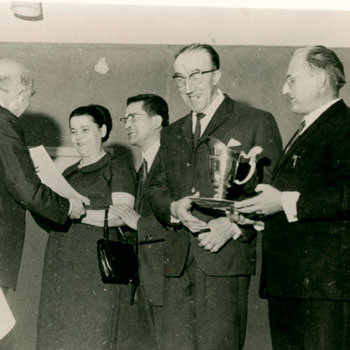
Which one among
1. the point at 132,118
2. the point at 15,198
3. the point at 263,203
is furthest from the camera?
the point at 132,118

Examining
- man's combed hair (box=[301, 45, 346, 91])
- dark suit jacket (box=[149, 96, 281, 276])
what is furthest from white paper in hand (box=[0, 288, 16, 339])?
man's combed hair (box=[301, 45, 346, 91])

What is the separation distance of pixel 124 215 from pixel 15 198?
11.8 inches

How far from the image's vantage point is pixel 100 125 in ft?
5.46

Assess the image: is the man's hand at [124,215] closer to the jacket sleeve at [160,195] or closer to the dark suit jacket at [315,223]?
the jacket sleeve at [160,195]

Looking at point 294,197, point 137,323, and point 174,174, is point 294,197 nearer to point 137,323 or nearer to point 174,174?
point 174,174

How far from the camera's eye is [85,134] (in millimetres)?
1662

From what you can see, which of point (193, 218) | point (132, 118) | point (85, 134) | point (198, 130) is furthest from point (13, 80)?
point (193, 218)

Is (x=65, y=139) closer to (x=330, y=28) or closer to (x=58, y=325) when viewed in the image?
(x=58, y=325)

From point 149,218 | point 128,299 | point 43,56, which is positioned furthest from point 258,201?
point 43,56

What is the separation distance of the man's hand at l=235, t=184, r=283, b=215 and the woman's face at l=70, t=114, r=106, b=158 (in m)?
0.50

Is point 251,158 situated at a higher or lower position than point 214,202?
higher

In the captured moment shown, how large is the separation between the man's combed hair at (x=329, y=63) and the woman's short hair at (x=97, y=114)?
0.60m

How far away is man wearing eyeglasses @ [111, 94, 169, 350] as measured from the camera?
1.53 m

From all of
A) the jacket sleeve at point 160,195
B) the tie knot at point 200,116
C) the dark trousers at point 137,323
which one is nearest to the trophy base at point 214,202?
the jacket sleeve at point 160,195
